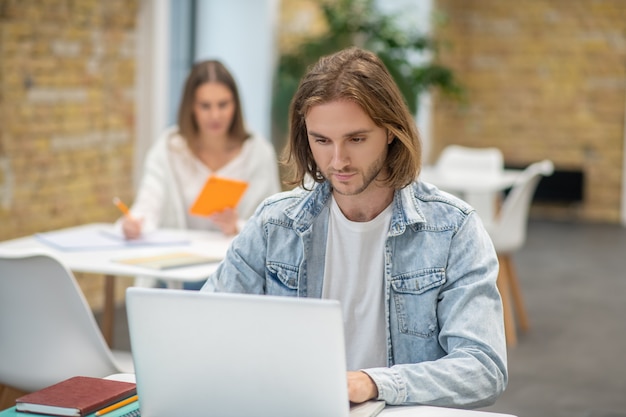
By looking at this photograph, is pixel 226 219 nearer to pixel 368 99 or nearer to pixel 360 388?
pixel 368 99

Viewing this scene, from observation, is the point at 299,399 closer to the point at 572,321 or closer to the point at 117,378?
the point at 117,378

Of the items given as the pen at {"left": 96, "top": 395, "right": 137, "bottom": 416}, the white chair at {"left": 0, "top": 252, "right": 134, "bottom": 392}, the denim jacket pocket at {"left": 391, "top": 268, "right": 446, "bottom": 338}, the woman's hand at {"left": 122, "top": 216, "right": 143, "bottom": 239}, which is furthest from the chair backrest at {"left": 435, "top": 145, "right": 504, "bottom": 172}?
the pen at {"left": 96, "top": 395, "right": 137, "bottom": 416}

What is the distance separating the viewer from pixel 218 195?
363 cm

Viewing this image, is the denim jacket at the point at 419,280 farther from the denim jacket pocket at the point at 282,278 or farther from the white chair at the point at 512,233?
the white chair at the point at 512,233

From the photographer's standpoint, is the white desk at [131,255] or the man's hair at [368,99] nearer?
the man's hair at [368,99]

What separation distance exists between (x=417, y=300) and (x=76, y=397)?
684 mm

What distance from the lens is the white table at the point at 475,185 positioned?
19.2ft

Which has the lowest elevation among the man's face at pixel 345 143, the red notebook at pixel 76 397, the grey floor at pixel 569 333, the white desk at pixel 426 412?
the grey floor at pixel 569 333

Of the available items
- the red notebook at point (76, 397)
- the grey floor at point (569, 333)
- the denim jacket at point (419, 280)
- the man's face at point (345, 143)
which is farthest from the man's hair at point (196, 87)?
the red notebook at point (76, 397)

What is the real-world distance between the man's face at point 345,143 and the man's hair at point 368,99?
2cm

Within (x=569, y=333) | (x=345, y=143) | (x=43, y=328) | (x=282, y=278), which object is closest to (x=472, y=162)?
(x=569, y=333)

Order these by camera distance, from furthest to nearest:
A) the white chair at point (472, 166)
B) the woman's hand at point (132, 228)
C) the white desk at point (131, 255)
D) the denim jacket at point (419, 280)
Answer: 1. the white chair at point (472, 166)
2. the woman's hand at point (132, 228)
3. the white desk at point (131, 255)
4. the denim jacket at point (419, 280)

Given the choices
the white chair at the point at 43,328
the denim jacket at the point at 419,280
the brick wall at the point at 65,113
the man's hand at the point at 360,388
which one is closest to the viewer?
the man's hand at the point at 360,388

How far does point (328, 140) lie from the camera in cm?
195
